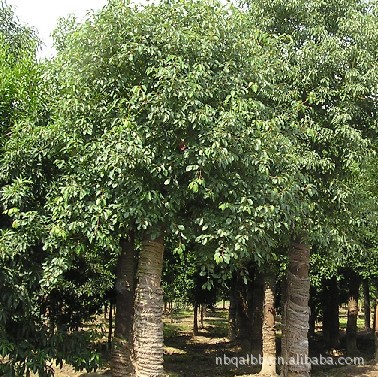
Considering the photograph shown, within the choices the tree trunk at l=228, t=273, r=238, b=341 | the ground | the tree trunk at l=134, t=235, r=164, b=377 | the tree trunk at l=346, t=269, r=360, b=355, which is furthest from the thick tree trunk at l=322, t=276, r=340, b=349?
the tree trunk at l=134, t=235, r=164, b=377

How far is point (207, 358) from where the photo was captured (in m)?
19.6

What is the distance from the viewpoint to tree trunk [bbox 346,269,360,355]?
63.6 feet

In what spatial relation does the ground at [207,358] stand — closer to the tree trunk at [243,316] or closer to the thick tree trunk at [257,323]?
the tree trunk at [243,316]

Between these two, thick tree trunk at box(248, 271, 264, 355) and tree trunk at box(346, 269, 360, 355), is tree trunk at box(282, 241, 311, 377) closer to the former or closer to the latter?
thick tree trunk at box(248, 271, 264, 355)

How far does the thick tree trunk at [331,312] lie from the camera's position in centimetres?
2175

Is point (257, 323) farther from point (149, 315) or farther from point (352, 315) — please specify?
point (149, 315)

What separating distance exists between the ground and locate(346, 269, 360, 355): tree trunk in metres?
0.67

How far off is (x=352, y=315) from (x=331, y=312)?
3036 millimetres

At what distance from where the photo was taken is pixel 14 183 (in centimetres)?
713

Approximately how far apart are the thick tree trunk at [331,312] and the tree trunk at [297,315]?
35.4 feet

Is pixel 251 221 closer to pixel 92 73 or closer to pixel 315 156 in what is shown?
pixel 92 73

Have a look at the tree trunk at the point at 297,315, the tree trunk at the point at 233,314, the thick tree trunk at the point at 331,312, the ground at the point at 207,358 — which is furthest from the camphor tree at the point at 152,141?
the thick tree trunk at the point at 331,312

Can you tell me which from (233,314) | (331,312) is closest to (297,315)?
(331,312)

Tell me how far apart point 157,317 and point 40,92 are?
424 centimetres
